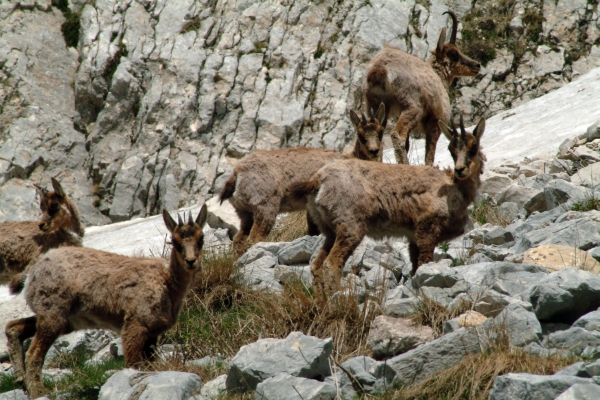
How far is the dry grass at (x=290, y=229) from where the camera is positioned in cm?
1197

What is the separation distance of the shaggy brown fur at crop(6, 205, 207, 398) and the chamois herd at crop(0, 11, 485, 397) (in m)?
0.01

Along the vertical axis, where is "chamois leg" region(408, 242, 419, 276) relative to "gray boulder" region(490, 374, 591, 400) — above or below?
below

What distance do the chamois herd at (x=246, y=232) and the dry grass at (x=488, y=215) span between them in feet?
5.29

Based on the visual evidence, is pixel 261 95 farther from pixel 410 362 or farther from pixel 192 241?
pixel 410 362

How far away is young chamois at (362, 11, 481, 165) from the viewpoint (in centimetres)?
1170

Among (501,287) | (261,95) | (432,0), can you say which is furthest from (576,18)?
(501,287)

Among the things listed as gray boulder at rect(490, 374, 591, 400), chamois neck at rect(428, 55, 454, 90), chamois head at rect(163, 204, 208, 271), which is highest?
chamois neck at rect(428, 55, 454, 90)

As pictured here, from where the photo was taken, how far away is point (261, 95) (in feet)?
59.1

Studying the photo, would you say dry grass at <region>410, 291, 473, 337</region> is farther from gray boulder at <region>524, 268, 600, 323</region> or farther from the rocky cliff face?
the rocky cliff face

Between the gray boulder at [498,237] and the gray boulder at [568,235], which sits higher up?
the gray boulder at [568,235]

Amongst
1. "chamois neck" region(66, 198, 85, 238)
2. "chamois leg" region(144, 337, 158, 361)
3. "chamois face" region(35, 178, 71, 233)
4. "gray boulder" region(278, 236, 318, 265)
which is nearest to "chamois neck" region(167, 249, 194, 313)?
"chamois leg" region(144, 337, 158, 361)

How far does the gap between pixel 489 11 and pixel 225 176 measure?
914cm

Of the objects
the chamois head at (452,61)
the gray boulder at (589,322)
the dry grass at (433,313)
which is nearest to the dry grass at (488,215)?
the chamois head at (452,61)

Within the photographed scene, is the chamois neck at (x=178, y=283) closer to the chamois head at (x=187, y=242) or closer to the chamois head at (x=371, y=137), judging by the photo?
the chamois head at (x=187, y=242)
